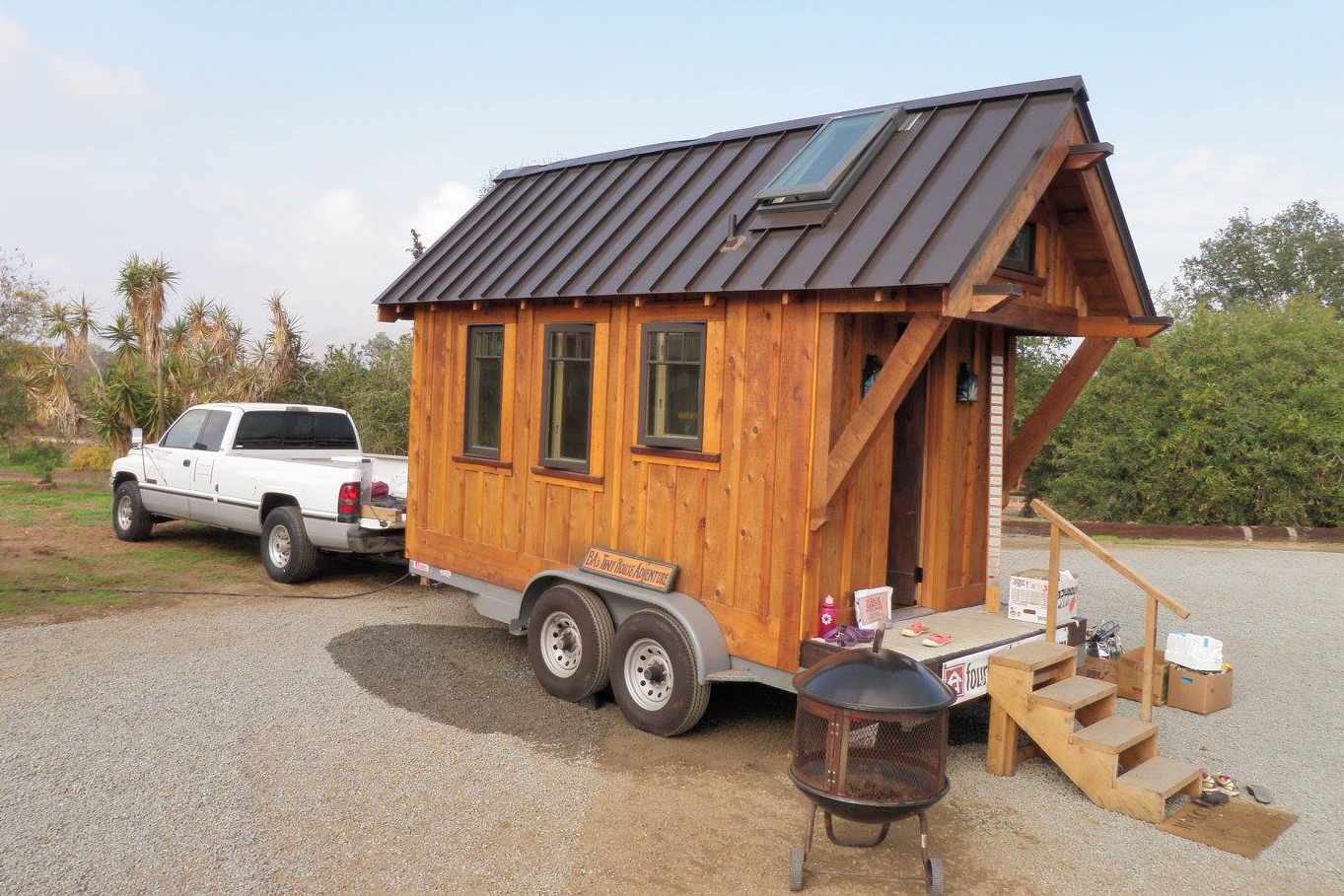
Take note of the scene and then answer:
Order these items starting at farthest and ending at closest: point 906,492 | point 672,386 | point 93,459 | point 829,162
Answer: point 93,459
point 906,492
point 672,386
point 829,162

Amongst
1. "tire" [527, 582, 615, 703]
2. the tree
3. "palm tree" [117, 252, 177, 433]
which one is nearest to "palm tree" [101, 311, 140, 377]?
"palm tree" [117, 252, 177, 433]

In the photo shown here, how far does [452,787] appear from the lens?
5586 millimetres

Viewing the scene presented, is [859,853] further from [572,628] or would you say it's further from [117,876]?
[117,876]

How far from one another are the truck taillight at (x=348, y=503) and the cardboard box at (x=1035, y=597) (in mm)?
6621

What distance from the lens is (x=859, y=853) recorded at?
495 cm

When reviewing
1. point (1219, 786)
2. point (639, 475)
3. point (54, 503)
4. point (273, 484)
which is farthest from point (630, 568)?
point (54, 503)

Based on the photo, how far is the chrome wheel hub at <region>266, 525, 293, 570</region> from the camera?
11164 millimetres

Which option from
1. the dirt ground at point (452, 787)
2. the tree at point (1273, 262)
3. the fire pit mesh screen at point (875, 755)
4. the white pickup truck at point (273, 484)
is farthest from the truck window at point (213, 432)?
the tree at point (1273, 262)

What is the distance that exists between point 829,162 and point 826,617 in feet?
9.98

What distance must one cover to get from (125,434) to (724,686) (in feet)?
52.7

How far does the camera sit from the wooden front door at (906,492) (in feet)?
23.8

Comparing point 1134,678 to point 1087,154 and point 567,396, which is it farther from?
point 567,396

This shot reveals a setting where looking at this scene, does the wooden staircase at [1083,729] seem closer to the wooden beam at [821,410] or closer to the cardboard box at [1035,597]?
the cardboard box at [1035,597]

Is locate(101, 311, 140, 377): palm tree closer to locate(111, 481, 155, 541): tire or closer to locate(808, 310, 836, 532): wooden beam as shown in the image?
locate(111, 481, 155, 541): tire
